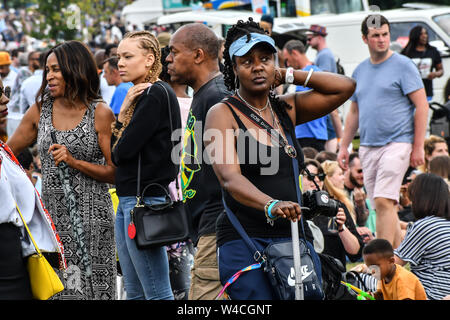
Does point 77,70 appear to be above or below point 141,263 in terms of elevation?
above

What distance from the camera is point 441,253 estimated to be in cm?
633

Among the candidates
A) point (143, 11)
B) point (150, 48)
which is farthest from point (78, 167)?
point (143, 11)

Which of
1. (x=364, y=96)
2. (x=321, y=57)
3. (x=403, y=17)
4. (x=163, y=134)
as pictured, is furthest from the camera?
(x=403, y=17)

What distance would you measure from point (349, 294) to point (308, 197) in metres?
1.79

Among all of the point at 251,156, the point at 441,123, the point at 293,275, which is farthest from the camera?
the point at 441,123

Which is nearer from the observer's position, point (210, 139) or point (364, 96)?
point (210, 139)

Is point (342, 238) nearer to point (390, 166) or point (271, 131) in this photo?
point (390, 166)

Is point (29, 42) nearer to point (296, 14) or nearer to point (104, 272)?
point (296, 14)

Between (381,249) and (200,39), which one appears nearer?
(200,39)

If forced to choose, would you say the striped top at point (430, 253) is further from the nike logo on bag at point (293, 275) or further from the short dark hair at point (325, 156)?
the short dark hair at point (325, 156)

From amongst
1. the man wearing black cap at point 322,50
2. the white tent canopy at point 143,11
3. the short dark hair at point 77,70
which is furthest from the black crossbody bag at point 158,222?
the white tent canopy at point 143,11

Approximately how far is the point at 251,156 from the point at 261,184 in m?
0.15

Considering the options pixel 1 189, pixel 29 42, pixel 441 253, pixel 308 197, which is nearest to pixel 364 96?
pixel 441 253

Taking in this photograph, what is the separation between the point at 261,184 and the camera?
412 centimetres
